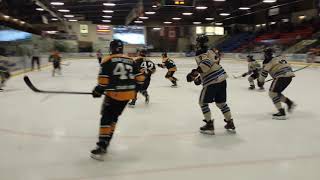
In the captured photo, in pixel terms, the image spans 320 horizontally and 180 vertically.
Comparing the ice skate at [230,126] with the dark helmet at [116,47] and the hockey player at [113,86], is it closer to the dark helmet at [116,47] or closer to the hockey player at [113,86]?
the hockey player at [113,86]

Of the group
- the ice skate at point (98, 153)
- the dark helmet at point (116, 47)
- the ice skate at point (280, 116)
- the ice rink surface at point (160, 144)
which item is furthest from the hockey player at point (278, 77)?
the ice skate at point (98, 153)

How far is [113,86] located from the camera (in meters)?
3.66

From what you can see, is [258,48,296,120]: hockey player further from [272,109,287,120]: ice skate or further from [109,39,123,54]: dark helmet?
[109,39,123,54]: dark helmet

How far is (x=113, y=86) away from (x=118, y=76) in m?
0.11

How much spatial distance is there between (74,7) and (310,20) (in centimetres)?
1592

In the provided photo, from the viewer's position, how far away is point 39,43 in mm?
18875

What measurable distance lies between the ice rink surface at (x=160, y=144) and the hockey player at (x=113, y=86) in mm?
270

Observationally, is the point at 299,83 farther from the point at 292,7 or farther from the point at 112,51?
the point at 292,7

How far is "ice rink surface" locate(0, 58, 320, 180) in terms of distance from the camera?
334 cm

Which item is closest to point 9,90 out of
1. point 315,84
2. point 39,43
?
point 315,84

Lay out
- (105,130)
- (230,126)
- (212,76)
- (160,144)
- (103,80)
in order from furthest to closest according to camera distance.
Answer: (230,126), (212,76), (160,144), (105,130), (103,80)

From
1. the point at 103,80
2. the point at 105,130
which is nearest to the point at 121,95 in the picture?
the point at 103,80

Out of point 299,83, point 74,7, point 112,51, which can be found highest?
point 74,7

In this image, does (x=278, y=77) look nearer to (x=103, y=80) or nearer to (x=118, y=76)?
(x=118, y=76)
